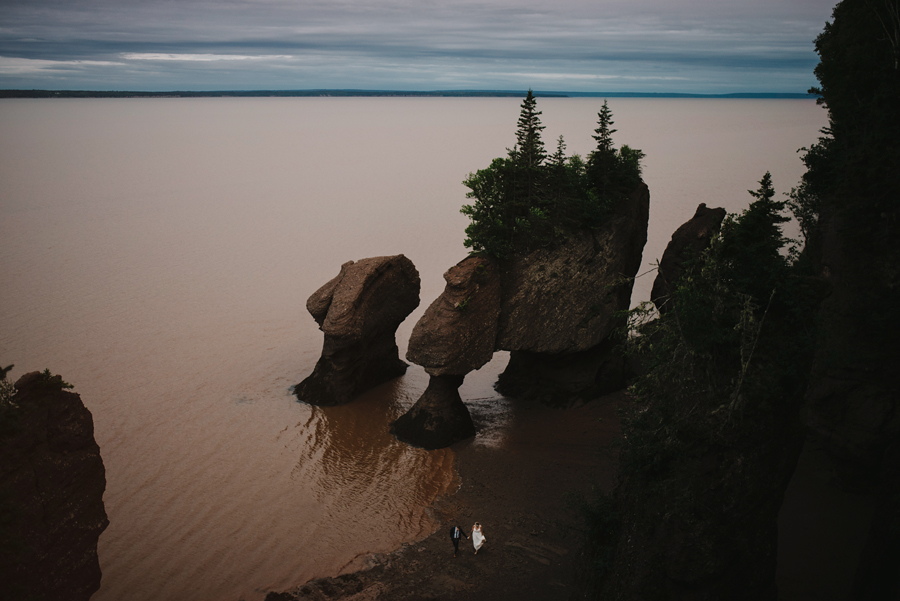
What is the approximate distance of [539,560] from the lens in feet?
59.2

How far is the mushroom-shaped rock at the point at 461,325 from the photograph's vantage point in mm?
24203

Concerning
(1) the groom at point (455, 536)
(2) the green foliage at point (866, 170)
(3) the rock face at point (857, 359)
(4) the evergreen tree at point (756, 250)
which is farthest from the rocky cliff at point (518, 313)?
(4) the evergreen tree at point (756, 250)

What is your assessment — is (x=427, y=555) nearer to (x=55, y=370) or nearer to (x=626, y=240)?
(x=626, y=240)

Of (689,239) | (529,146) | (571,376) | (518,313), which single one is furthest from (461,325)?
(689,239)

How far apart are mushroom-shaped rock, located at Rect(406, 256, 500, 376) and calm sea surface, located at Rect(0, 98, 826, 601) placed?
3751 mm

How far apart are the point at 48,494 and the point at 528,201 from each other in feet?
64.3

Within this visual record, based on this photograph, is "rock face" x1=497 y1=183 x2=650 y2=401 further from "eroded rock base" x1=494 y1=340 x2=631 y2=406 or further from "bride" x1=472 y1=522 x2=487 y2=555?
"bride" x1=472 y1=522 x2=487 y2=555

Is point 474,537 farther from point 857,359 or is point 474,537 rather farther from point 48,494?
point 857,359

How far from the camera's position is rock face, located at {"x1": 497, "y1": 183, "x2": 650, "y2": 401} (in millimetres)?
25594

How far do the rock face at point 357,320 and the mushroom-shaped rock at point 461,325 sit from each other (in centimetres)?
373

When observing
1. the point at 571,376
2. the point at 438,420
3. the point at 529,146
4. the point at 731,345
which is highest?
the point at 529,146

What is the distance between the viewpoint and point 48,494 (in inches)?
488

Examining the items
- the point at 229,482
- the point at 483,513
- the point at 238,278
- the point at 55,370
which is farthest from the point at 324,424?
the point at 238,278

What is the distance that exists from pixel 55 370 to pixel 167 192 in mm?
57163
